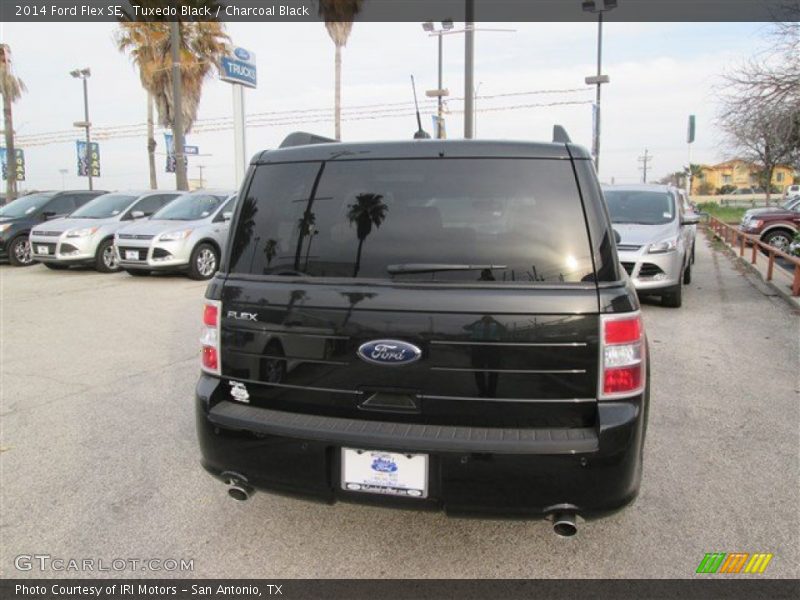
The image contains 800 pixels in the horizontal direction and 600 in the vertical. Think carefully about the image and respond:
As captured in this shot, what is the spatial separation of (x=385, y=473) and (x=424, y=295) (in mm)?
733

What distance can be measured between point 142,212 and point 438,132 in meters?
9.35

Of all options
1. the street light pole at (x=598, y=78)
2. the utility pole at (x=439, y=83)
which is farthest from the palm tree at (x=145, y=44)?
the street light pole at (x=598, y=78)

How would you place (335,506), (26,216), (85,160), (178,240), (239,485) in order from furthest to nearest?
(85,160) < (26,216) < (178,240) < (335,506) < (239,485)

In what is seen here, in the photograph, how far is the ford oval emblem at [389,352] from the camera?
2447mm

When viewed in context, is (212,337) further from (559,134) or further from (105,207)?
(105,207)

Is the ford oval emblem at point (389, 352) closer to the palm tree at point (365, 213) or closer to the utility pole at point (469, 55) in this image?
the palm tree at point (365, 213)

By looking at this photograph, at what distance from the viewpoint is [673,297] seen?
28.3 feet

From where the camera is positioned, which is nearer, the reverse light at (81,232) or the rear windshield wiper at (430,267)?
the rear windshield wiper at (430,267)

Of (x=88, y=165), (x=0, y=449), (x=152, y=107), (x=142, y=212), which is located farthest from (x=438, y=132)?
(x=88, y=165)

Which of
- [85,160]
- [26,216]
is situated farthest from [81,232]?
[85,160]

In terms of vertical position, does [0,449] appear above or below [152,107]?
below

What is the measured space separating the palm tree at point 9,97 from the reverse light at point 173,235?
62.9 ft

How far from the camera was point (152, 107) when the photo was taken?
86.5 ft
